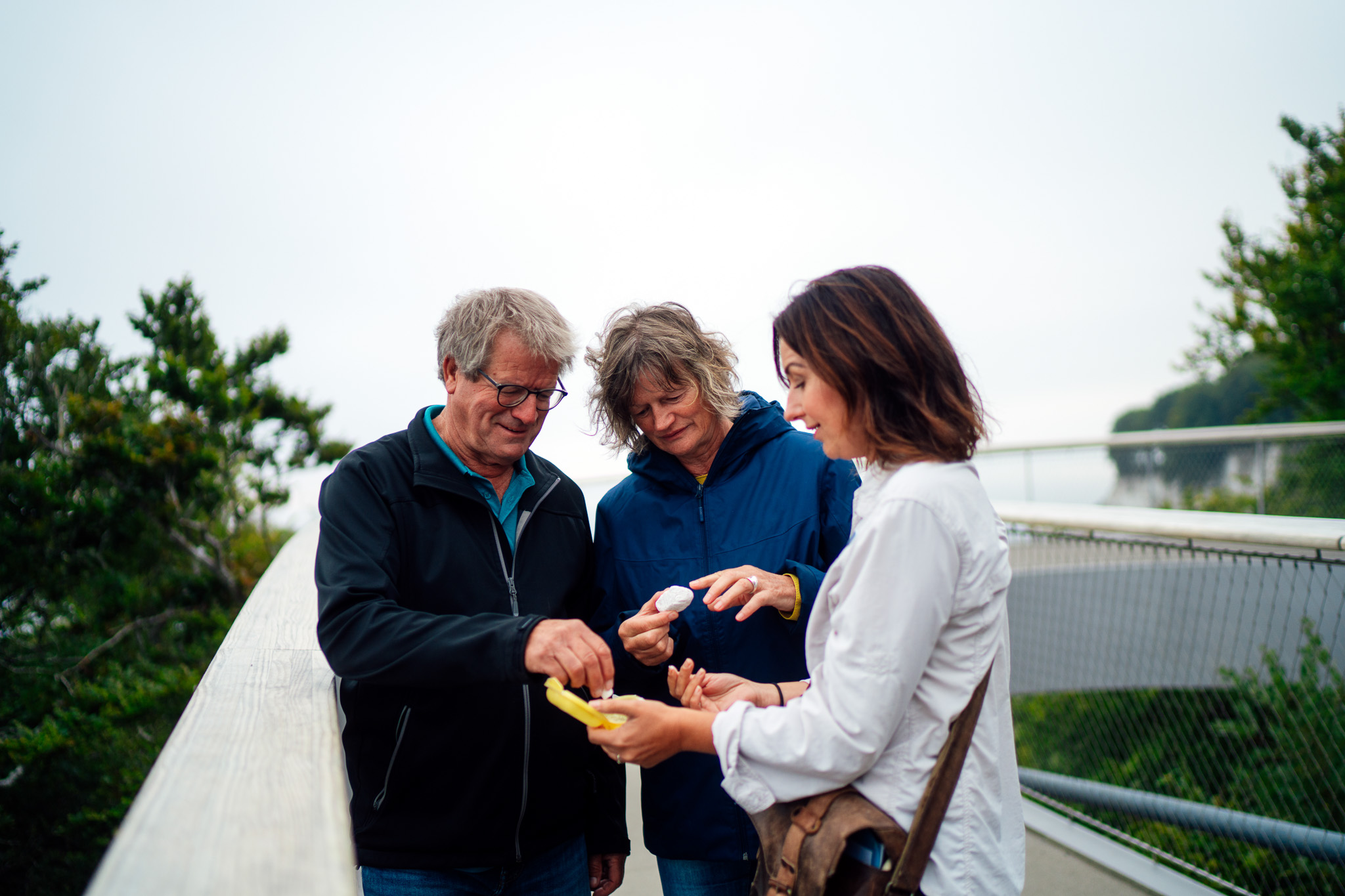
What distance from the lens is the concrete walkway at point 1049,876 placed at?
3.11m

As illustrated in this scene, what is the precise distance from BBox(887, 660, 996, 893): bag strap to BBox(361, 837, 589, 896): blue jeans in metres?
1.07

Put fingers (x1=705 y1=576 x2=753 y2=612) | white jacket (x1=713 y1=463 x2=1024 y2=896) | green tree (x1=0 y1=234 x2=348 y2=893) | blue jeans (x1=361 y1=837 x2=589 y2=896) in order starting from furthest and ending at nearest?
green tree (x1=0 y1=234 x2=348 y2=893) < blue jeans (x1=361 y1=837 x2=589 y2=896) < fingers (x1=705 y1=576 x2=753 y2=612) < white jacket (x1=713 y1=463 x2=1024 y2=896)

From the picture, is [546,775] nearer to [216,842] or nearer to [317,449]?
[216,842]

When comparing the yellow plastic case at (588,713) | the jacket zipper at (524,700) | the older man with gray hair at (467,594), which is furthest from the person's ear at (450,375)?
the yellow plastic case at (588,713)

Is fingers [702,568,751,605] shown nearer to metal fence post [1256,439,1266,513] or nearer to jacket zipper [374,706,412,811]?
jacket zipper [374,706,412,811]

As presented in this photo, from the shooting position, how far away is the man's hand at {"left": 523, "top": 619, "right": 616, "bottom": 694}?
1.47 meters

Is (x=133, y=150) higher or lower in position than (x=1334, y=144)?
higher

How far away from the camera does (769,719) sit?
1.26m

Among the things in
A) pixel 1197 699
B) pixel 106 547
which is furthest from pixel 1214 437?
pixel 106 547

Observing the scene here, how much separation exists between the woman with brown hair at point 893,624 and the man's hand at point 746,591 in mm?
325

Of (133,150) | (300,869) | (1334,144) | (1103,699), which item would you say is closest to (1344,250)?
(1334,144)

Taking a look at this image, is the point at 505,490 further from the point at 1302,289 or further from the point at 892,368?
the point at 1302,289

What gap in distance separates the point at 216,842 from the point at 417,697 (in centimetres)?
90

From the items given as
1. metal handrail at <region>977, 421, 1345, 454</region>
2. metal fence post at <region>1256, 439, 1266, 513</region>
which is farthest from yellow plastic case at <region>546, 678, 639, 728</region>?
metal fence post at <region>1256, 439, 1266, 513</region>
